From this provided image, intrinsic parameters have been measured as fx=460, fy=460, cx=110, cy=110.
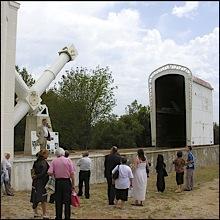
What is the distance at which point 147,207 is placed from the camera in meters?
12.8

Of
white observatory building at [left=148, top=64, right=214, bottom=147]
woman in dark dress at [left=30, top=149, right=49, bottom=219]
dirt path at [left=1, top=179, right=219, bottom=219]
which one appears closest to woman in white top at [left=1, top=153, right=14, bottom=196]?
dirt path at [left=1, top=179, right=219, bottom=219]

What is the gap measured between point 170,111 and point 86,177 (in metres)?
21.6

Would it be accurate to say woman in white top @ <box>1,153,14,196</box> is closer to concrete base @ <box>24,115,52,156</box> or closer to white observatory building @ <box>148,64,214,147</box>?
concrete base @ <box>24,115,52,156</box>

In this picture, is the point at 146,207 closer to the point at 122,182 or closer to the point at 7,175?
the point at 122,182

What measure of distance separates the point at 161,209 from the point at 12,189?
4743 millimetres

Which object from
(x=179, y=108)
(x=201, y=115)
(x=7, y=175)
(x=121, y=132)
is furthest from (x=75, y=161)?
(x=121, y=132)

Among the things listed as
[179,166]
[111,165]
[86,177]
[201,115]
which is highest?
[201,115]

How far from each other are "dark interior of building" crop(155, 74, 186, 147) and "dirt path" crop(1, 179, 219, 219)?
730 inches

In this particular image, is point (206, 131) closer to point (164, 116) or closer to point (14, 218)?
point (164, 116)

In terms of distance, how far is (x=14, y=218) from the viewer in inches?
385

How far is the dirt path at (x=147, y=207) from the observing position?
10914 millimetres

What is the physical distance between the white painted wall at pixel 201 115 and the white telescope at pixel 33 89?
1138cm

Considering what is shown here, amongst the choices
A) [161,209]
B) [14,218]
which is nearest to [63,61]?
[161,209]

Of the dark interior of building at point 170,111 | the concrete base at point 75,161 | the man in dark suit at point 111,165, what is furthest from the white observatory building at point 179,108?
the man in dark suit at point 111,165
